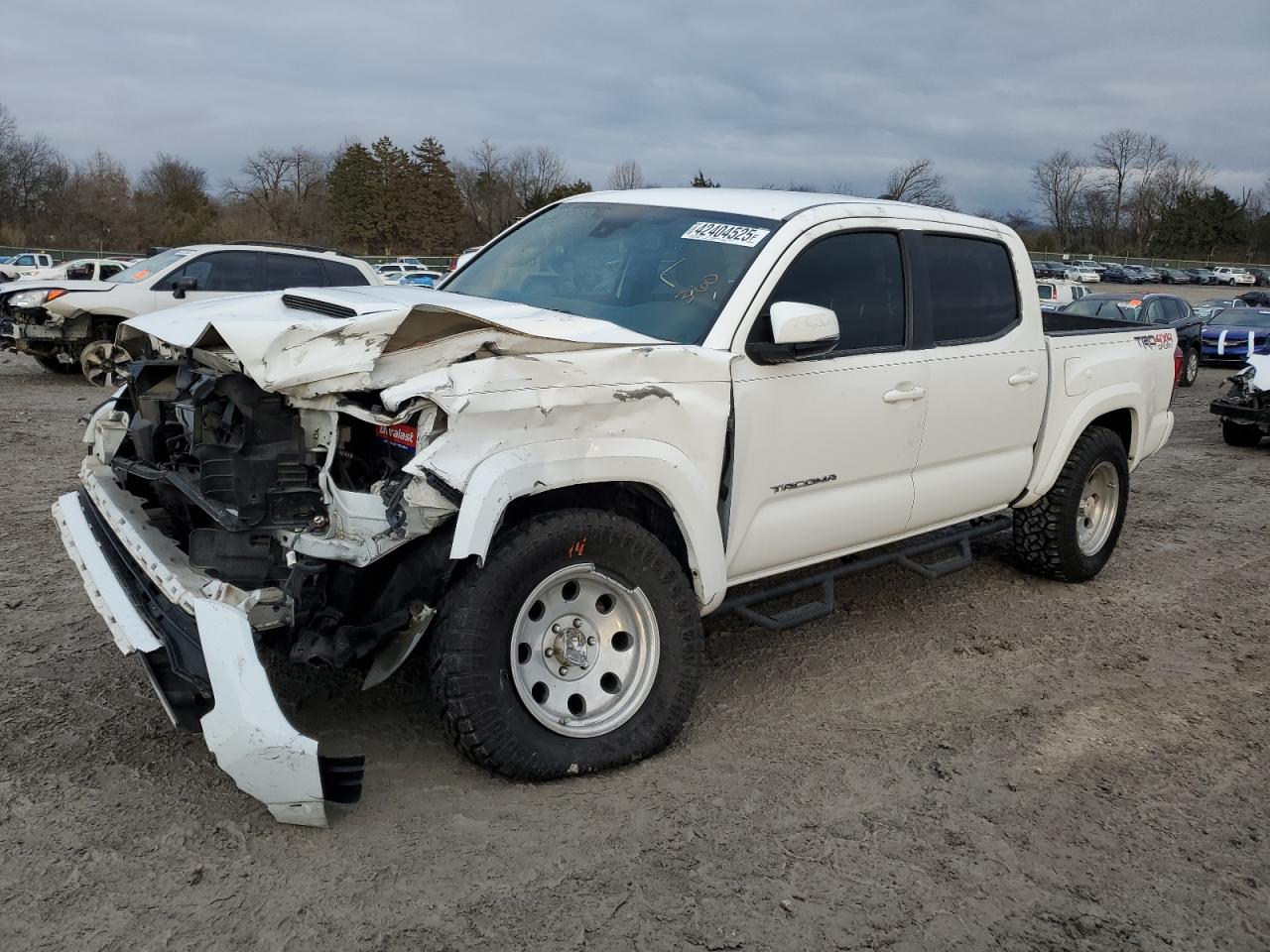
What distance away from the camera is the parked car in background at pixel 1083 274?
60.4 m

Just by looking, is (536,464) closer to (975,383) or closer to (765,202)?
(765,202)

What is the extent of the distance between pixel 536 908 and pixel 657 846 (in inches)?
18.8

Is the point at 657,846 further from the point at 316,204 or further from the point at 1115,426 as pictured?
Result: the point at 316,204

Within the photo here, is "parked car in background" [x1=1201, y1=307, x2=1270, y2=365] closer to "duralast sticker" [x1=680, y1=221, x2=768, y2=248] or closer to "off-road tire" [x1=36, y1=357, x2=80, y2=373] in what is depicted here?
"duralast sticker" [x1=680, y1=221, x2=768, y2=248]

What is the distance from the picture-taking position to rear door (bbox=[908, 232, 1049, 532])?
4.70 m

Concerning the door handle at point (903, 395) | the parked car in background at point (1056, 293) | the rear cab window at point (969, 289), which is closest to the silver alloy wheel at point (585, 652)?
the door handle at point (903, 395)

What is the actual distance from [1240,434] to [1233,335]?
32.4 feet

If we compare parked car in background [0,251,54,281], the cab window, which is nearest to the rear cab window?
the cab window

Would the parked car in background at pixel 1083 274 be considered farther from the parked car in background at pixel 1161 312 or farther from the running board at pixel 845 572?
the running board at pixel 845 572

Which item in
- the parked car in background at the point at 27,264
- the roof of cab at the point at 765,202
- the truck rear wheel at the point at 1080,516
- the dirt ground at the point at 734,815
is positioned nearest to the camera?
the dirt ground at the point at 734,815

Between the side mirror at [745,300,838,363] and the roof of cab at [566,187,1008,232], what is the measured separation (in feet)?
1.99

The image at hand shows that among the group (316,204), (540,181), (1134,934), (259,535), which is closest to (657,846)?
(1134,934)

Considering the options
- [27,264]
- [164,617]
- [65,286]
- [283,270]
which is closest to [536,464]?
[164,617]

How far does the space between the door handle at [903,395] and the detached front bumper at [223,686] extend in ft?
8.48
